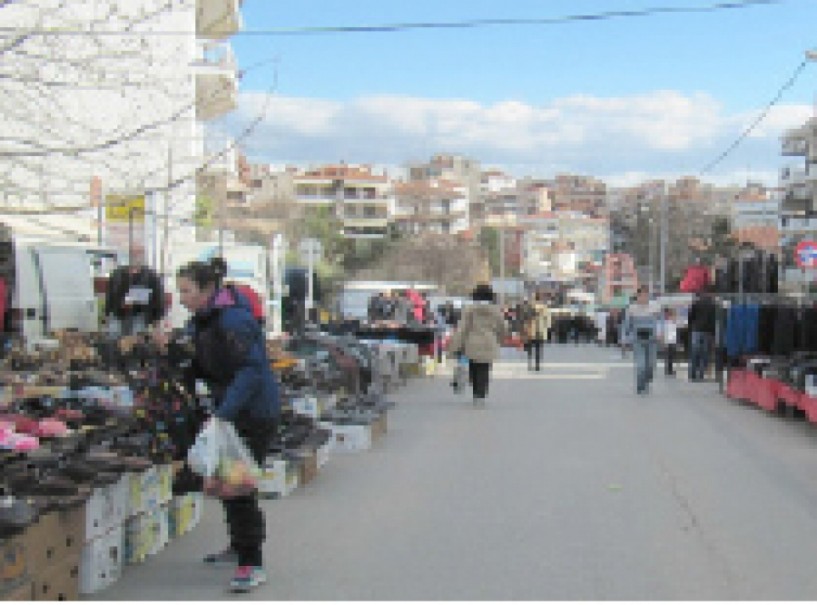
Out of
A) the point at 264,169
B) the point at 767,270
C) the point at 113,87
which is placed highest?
the point at 264,169

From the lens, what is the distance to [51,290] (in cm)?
1670

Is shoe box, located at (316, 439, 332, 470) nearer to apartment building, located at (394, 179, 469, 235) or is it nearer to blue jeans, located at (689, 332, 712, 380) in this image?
blue jeans, located at (689, 332, 712, 380)

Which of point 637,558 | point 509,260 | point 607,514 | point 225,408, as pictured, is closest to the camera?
point 225,408

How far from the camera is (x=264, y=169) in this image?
368 feet

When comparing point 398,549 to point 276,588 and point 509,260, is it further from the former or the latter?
point 509,260

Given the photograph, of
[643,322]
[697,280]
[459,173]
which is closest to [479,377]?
[643,322]

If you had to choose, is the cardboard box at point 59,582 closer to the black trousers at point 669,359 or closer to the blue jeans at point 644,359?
the blue jeans at point 644,359

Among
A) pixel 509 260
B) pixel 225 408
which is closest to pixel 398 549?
pixel 225 408

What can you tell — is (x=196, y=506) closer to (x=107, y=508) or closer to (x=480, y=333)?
(x=107, y=508)

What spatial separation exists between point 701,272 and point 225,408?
736 inches

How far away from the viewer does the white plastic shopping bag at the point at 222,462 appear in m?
5.85

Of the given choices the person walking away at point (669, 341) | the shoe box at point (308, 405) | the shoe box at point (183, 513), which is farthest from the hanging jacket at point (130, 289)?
the person walking away at point (669, 341)

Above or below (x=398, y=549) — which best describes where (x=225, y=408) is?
above

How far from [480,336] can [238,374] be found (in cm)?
1063
